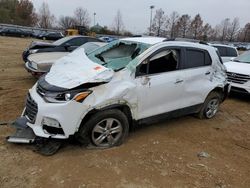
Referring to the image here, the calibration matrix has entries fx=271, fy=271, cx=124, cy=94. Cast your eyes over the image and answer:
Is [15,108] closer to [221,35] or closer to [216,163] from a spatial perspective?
[216,163]

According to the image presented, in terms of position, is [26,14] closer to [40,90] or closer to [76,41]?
[76,41]

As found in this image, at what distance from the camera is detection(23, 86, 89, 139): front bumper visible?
374 centimetres

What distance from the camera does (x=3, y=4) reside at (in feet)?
264

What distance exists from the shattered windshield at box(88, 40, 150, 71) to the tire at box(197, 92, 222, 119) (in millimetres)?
2050

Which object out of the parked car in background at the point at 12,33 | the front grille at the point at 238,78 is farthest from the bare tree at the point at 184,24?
the front grille at the point at 238,78

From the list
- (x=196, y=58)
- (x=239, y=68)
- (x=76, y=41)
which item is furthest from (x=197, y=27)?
(x=196, y=58)

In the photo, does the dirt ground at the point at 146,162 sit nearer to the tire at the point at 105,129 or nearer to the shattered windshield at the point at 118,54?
the tire at the point at 105,129

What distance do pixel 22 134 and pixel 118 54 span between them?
84.5 inches

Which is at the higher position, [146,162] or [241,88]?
[241,88]

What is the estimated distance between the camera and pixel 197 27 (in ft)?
243

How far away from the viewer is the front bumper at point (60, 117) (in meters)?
3.74

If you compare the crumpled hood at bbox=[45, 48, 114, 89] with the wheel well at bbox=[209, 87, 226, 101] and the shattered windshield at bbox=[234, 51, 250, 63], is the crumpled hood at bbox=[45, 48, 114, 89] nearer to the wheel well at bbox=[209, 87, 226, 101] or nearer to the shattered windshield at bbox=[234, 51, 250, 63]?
the wheel well at bbox=[209, 87, 226, 101]

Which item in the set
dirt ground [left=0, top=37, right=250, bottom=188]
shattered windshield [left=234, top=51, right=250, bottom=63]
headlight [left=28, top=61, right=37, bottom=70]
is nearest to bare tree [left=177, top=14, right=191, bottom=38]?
shattered windshield [left=234, top=51, right=250, bottom=63]

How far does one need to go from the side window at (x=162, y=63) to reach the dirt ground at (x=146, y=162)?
119cm
